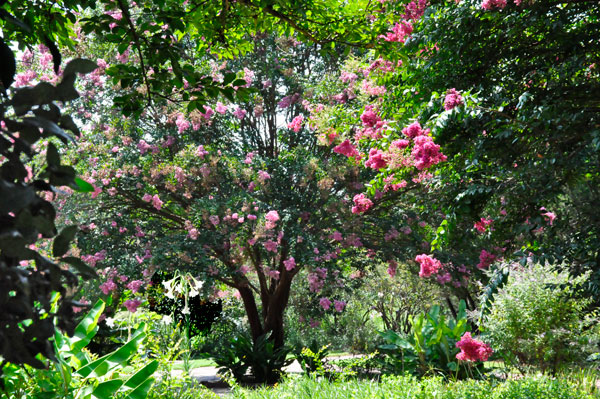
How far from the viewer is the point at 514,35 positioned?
4.89 m

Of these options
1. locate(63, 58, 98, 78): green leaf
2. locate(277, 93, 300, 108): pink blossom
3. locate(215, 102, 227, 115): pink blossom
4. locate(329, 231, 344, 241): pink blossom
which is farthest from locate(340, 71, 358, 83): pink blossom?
locate(63, 58, 98, 78): green leaf

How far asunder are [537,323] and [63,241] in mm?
7771

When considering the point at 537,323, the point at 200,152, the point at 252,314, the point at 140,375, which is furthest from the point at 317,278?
the point at 140,375

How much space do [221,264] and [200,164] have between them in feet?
7.47

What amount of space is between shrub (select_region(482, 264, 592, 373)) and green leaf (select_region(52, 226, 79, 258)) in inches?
281

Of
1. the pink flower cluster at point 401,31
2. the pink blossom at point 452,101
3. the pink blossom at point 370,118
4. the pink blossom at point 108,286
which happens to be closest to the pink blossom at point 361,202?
the pink blossom at point 370,118

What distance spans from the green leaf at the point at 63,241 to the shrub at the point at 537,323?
7127 millimetres

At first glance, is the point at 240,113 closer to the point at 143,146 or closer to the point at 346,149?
the point at 143,146

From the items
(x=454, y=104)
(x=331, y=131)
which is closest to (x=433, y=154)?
(x=454, y=104)

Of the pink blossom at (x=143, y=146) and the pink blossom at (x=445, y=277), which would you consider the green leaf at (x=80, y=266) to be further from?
the pink blossom at (x=445, y=277)

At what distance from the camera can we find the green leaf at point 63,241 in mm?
872

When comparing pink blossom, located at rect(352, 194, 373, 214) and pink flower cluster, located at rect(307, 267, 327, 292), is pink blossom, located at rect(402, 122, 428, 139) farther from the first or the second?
pink flower cluster, located at rect(307, 267, 327, 292)

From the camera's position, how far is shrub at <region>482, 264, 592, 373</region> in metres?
7.33

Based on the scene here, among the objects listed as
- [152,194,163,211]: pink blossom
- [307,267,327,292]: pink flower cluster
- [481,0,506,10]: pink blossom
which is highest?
[481,0,506,10]: pink blossom
